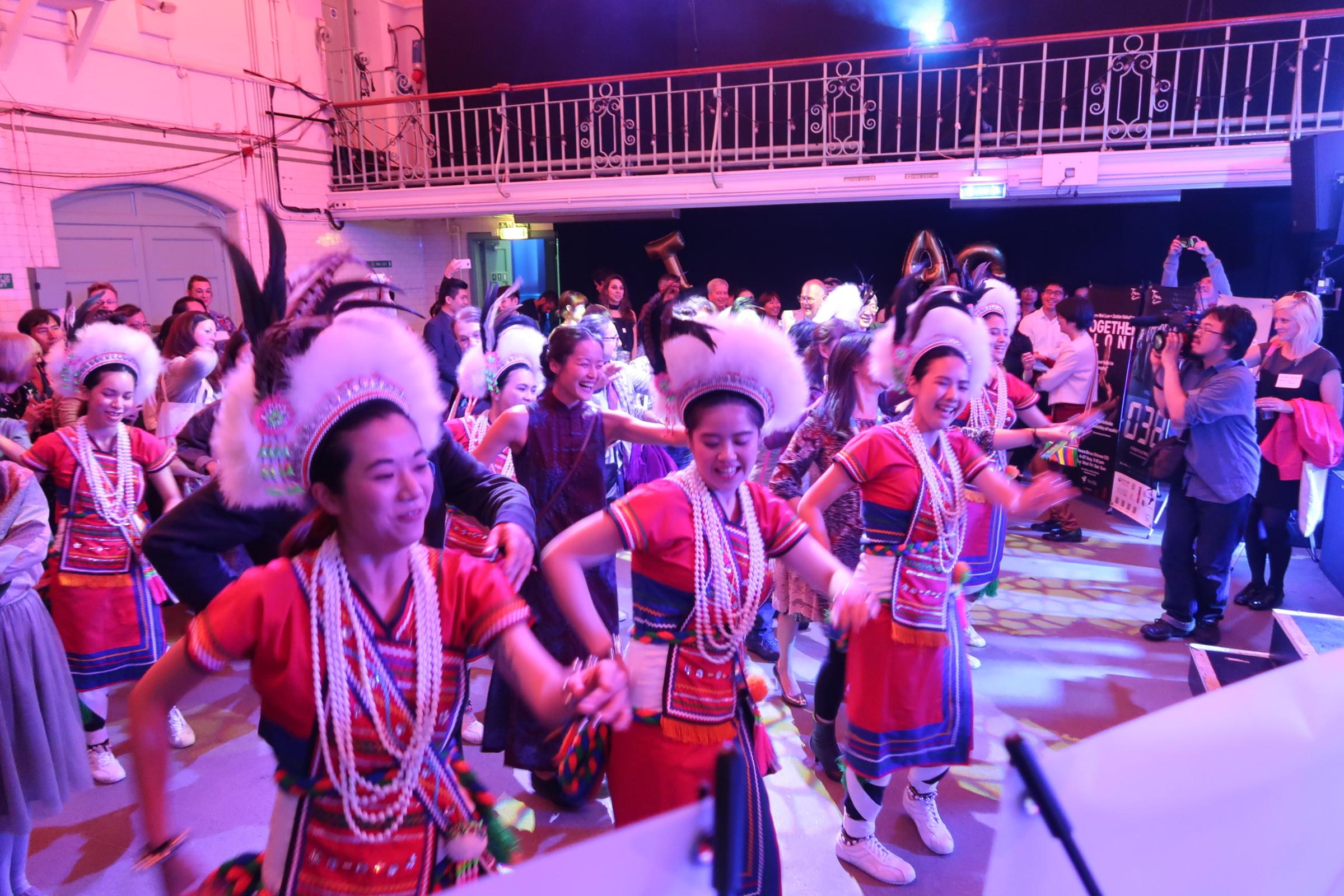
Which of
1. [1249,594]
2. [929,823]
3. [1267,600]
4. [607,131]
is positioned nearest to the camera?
[929,823]

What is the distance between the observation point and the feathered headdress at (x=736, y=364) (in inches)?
74.0

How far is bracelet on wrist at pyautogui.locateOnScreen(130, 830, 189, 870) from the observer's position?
48.3 inches

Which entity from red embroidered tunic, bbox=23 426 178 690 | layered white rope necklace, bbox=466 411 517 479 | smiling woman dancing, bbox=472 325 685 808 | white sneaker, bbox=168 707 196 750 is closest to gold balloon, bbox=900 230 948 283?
layered white rope necklace, bbox=466 411 517 479

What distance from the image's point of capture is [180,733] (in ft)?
11.1

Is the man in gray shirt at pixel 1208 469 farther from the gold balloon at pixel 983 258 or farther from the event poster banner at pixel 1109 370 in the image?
the event poster banner at pixel 1109 370

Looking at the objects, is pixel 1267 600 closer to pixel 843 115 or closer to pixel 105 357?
pixel 105 357

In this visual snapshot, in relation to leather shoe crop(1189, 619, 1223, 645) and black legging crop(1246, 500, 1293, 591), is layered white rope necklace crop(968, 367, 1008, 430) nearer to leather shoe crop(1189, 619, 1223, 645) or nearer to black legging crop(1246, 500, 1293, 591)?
leather shoe crop(1189, 619, 1223, 645)

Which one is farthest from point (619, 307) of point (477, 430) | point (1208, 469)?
point (1208, 469)

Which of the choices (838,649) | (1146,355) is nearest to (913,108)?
(1146,355)

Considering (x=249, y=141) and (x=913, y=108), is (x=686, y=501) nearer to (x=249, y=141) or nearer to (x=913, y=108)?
(x=913, y=108)

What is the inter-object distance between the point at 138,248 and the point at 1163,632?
10.0 metres

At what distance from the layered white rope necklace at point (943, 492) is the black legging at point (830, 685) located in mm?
513

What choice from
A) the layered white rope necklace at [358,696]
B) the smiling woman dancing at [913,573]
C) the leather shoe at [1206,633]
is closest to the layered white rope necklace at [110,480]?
the layered white rope necklace at [358,696]

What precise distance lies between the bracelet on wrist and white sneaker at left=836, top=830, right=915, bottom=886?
1.94 meters
